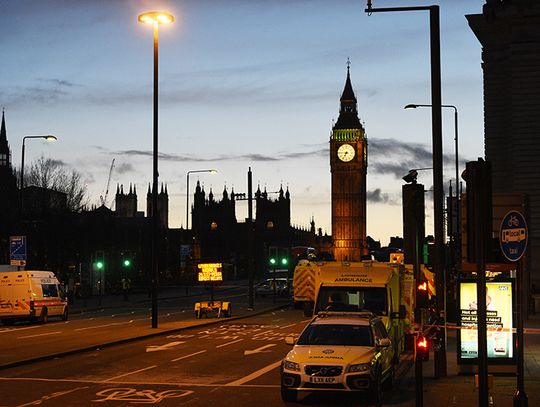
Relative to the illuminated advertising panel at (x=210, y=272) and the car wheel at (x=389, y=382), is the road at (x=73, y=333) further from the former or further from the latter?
the car wheel at (x=389, y=382)

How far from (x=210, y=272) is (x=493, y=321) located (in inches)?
1161

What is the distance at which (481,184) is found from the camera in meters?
10.2

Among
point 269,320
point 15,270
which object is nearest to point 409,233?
point 269,320

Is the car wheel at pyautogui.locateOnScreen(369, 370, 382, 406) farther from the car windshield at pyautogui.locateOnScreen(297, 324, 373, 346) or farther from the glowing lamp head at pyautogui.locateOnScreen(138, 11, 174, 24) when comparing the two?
the glowing lamp head at pyautogui.locateOnScreen(138, 11, 174, 24)

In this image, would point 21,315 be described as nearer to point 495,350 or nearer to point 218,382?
point 218,382

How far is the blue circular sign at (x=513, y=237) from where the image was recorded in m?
10.6

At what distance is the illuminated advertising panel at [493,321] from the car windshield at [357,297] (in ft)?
8.54

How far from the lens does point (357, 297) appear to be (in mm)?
21797

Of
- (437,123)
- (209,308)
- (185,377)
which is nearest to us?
(437,123)

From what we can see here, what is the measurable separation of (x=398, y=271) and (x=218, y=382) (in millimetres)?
6987

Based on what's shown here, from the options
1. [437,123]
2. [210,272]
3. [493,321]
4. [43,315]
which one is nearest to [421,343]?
[493,321]

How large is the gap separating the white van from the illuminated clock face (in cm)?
15003

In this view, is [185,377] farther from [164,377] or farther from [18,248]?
[18,248]

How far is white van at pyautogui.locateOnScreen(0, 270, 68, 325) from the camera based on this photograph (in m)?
41.4
